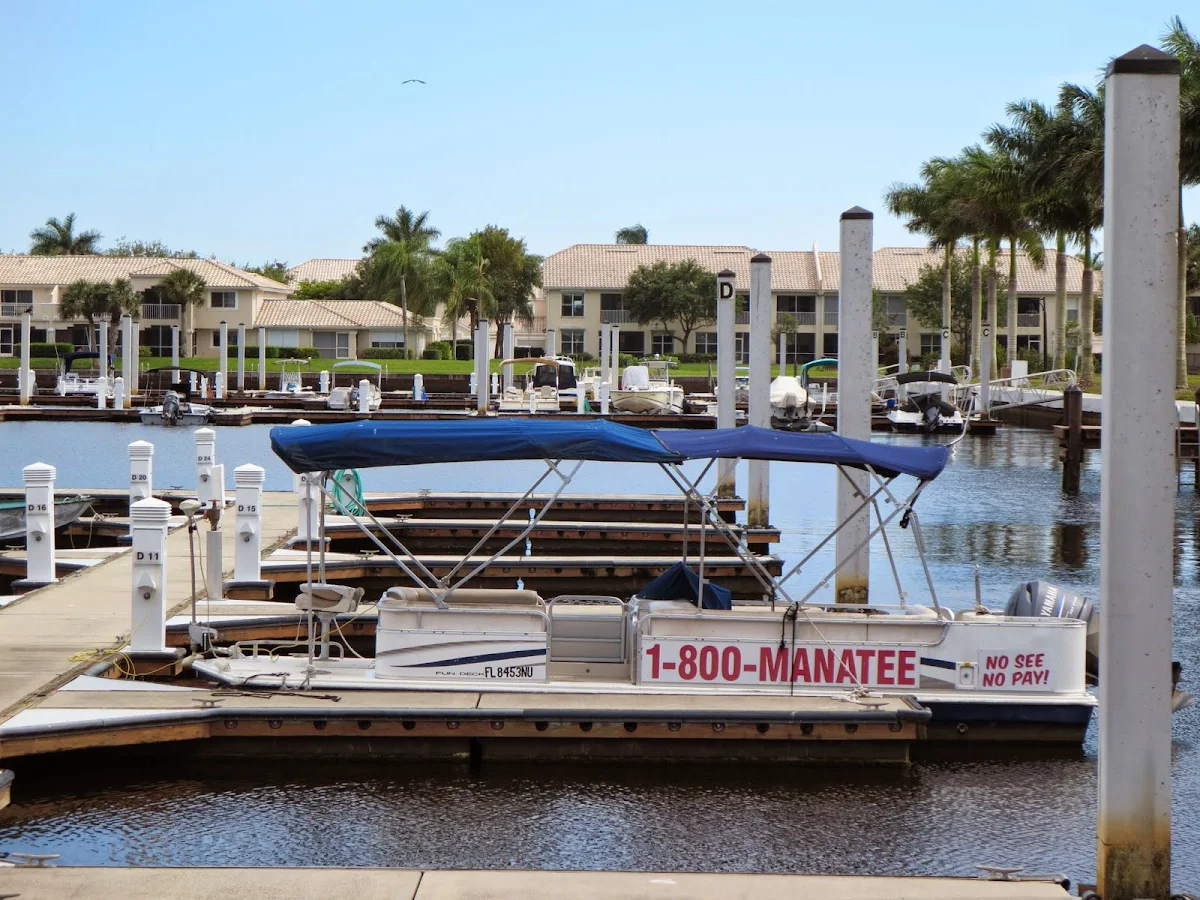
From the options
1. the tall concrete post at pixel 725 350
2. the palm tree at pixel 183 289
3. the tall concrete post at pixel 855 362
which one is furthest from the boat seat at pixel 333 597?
the palm tree at pixel 183 289

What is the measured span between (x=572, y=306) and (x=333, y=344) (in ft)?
54.6

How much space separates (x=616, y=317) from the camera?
9900 centimetres

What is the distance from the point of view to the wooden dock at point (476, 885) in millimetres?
7410

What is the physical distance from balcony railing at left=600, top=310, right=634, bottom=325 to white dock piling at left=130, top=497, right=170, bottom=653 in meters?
86.1

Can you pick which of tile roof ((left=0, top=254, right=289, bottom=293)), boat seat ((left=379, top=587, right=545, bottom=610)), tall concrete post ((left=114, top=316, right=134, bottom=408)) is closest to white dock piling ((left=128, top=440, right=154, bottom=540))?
boat seat ((left=379, top=587, right=545, bottom=610))

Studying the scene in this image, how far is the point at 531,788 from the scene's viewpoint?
11.6 metres

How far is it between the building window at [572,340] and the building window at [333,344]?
15.0 m

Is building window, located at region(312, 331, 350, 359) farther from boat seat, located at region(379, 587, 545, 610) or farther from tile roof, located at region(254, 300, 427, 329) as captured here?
boat seat, located at region(379, 587, 545, 610)

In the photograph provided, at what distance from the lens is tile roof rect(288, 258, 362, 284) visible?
123 meters

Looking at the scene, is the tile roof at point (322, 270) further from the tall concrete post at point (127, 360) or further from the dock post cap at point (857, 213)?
the dock post cap at point (857, 213)

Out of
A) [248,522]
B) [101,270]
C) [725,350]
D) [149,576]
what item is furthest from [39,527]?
[101,270]

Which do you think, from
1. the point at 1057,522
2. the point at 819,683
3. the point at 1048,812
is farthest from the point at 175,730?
the point at 1057,522

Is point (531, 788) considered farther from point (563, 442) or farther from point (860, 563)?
point (860, 563)

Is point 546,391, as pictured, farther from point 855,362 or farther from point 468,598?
point 468,598
